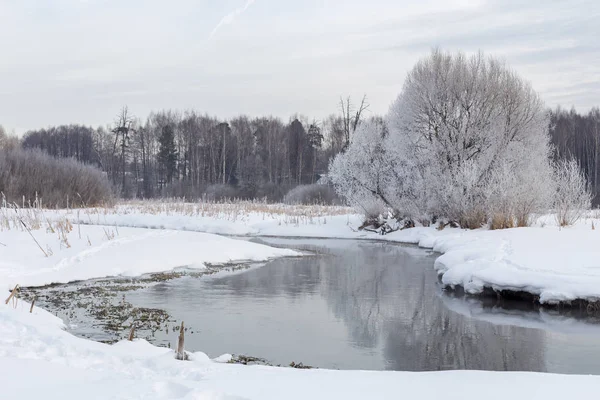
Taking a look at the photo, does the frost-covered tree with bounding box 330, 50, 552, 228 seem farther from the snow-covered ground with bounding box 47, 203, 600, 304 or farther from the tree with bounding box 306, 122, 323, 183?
the tree with bounding box 306, 122, 323, 183

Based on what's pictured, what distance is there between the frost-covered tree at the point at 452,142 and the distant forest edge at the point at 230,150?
82.1 feet

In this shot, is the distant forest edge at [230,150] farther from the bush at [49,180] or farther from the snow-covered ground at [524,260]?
the snow-covered ground at [524,260]

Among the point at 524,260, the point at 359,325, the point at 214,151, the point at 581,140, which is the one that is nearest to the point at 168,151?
the point at 214,151

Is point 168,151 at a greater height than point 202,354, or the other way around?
point 168,151

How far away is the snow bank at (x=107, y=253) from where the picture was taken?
37.3ft

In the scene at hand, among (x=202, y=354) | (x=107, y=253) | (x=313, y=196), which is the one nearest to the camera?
(x=202, y=354)

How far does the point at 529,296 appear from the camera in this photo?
408 inches

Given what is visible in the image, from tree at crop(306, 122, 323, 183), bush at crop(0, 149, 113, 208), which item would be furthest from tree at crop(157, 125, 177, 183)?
bush at crop(0, 149, 113, 208)

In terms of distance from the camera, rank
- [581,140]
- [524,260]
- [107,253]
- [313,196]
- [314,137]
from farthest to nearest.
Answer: [314,137] → [581,140] → [313,196] → [107,253] → [524,260]

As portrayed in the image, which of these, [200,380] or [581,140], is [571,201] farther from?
[581,140]

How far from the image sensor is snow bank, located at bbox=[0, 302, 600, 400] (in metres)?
4.45

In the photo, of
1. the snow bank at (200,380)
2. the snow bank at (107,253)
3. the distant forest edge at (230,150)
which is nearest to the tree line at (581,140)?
the distant forest edge at (230,150)

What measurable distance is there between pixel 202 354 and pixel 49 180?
2814cm

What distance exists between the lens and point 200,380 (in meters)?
4.82
